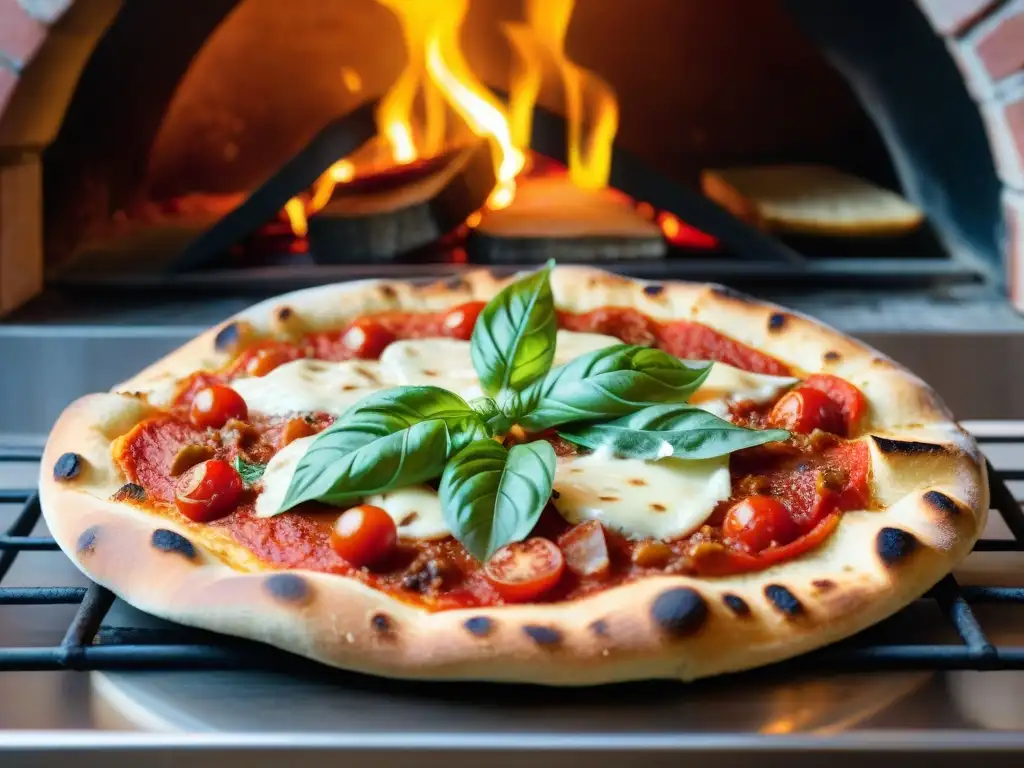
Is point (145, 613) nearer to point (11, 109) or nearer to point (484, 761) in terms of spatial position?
point (484, 761)

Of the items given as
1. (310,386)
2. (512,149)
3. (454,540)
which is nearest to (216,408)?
(310,386)

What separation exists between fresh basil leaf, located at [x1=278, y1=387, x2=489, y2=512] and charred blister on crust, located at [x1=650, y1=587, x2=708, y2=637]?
0.97 feet

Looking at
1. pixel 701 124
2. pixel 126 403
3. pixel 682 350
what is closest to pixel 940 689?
pixel 682 350

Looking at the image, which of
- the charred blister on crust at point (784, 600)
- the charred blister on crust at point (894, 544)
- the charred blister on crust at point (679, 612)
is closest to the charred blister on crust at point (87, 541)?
the charred blister on crust at point (679, 612)

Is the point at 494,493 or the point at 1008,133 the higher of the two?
the point at 1008,133

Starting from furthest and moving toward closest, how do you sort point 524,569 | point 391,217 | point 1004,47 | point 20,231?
1. point 391,217
2. point 20,231
3. point 1004,47
4. point 524,569

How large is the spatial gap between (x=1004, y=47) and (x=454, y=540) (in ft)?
4.65

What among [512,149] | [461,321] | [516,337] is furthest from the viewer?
[512,149]

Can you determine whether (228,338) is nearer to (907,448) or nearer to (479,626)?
(479,626)

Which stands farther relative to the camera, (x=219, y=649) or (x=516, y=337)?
(x=516, y=337)

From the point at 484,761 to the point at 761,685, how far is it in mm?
276

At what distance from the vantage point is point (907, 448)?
1.35 m

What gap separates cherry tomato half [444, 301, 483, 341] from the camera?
1784 mm

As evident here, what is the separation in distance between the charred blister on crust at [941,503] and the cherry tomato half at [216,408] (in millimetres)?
840
